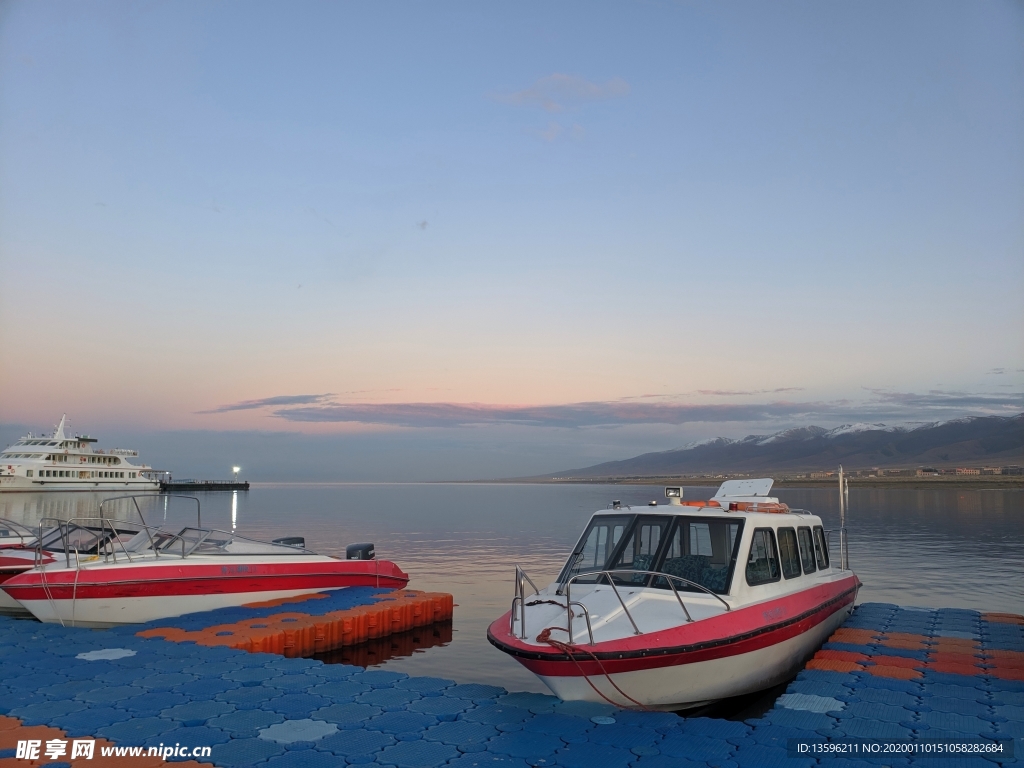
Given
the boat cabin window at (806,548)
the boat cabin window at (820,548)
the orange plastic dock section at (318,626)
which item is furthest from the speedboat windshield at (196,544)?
the boat cabin window at (820,548)

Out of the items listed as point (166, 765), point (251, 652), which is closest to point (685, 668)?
point (166, 765)

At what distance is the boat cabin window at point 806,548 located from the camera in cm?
1173

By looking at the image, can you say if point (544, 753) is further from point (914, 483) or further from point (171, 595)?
point (914, 483)

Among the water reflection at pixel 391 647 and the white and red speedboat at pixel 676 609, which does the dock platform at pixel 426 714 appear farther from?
the water reflection at pixel 391 647

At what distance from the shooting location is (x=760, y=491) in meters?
13.2

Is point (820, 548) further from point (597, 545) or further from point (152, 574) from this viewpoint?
point (152, 574)

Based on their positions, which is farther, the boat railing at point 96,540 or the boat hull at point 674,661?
the boat railing at point 96,540

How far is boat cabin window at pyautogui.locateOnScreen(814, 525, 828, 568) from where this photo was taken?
41.7 feet

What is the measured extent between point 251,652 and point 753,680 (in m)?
7.66

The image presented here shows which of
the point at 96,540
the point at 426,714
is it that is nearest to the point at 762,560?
the point at 426,714

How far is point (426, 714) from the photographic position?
814 centimetres

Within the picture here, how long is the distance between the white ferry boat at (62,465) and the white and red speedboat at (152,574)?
9158 cm

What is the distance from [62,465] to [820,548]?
10318 centimetres

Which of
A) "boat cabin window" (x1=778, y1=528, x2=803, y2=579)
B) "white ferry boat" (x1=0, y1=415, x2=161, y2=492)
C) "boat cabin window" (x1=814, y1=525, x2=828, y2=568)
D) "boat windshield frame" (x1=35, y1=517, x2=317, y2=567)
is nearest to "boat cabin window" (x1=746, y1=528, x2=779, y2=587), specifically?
"boat cabin window" (x1=778, y1=528, x2=803, y2=579)
